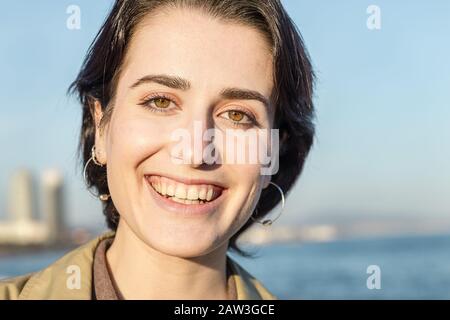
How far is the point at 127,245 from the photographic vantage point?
8.11 feet

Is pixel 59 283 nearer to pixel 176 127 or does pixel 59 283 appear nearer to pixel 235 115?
pixel 176 127

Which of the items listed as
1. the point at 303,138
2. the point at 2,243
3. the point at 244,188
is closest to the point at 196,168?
the point at 244,188

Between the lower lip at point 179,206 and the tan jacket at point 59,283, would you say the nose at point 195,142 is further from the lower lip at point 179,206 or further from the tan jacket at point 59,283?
the tan jacket at point 59,283

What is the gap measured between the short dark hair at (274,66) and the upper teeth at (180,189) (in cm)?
33

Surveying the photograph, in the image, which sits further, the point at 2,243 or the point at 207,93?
the point at 2,243

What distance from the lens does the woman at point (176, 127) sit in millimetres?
2246

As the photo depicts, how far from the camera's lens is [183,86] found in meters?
2.23

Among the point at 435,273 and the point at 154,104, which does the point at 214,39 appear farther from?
the point at 435,273

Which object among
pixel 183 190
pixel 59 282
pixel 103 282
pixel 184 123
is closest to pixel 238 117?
pixel 184 123

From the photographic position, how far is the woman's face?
2236mm

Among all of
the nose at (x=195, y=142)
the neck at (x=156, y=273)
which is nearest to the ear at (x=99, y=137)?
the neck at (x=156, y=273)

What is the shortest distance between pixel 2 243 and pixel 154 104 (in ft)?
154

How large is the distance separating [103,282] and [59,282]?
6.0 inches
